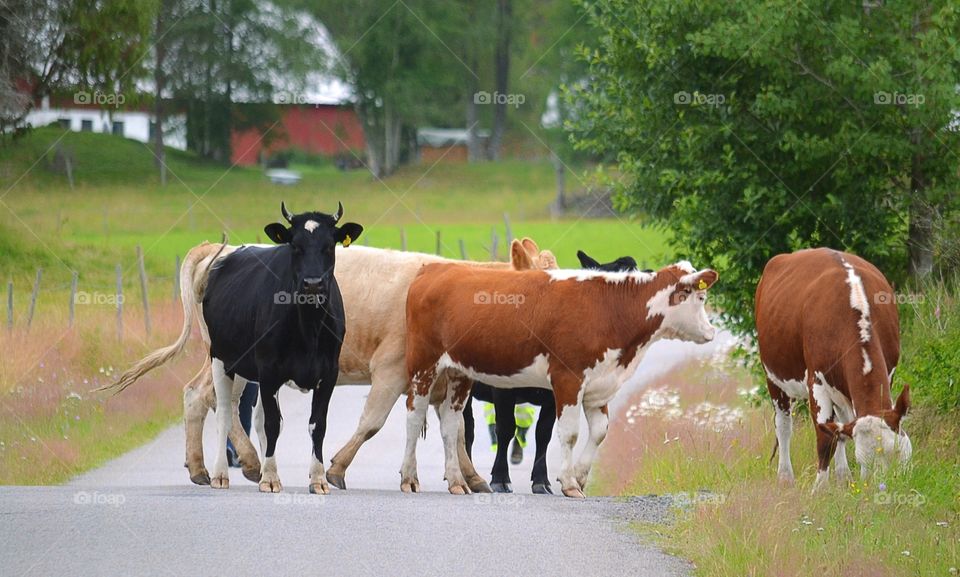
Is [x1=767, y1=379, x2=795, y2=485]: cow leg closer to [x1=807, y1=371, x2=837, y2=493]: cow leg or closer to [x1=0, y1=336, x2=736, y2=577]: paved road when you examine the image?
[x1=807, y1=371, x2=837, y2=493]: cow leg

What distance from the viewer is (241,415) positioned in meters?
16.3

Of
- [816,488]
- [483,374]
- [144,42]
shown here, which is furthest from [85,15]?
[816,488]

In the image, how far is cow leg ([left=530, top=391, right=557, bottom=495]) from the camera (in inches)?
577

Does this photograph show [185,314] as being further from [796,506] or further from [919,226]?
[919,226]

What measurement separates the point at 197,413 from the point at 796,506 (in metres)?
5.99

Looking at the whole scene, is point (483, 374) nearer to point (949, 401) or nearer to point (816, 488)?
point (816, 488)

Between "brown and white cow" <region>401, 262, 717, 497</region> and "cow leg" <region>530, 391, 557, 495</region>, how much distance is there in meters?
0.93

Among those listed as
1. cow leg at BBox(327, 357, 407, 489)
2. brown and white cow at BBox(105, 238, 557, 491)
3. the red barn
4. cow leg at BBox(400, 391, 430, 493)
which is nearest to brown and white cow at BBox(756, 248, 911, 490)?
brown and white cow at BBox(105, 238, 557, 491)

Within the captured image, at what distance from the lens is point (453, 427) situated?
46.5ft

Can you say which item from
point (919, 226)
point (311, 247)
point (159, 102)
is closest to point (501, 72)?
point (159, 102)

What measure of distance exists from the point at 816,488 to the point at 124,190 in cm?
4352

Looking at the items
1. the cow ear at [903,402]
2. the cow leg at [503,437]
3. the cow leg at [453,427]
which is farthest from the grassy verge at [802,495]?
the cow leg at [453,427]

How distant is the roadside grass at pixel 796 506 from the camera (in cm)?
934

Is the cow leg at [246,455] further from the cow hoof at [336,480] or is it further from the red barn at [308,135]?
the red barn at [308,135]
